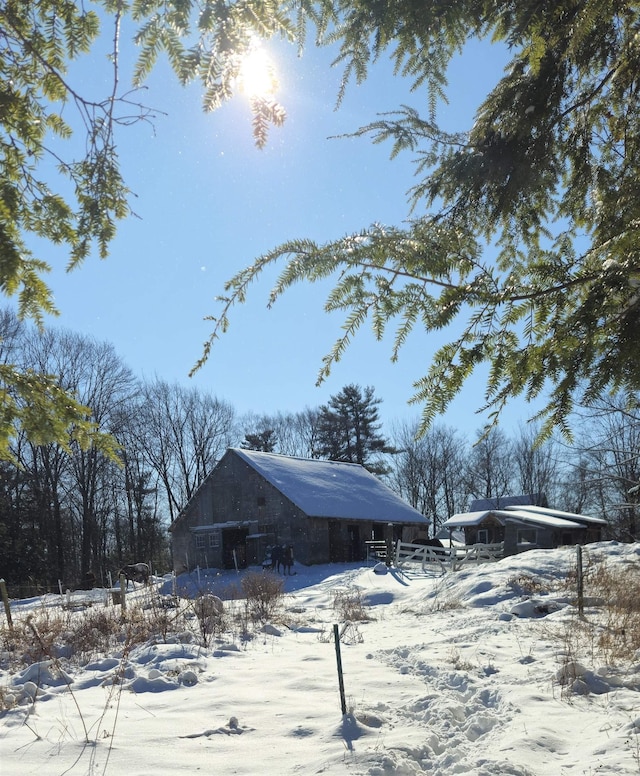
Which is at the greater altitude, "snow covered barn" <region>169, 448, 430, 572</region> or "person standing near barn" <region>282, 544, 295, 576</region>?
"snow covered barn" <region>169, 448, 430, 572</region>

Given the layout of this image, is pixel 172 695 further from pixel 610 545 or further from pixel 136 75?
pixel 610 545

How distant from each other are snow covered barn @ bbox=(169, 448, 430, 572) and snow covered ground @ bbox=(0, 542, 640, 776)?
17747 millimetres

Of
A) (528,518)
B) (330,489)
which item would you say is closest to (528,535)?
(528,518)

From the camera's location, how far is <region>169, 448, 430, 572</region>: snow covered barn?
2795cm

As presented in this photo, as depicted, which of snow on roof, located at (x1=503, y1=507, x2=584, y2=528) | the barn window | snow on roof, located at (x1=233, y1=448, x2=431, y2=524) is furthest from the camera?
the barn window

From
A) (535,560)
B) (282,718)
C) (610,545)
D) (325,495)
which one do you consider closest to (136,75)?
(282,718)

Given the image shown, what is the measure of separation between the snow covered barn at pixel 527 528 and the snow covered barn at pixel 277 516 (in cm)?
446

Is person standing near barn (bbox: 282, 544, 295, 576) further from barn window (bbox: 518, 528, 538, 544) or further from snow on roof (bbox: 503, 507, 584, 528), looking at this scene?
barn window (bbox: 518, 528, 538, 544)

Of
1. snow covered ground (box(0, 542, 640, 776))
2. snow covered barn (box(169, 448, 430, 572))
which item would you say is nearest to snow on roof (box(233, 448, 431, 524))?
→ snow covered barn (box(169, 448, 430, 572))

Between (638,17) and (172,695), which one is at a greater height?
(638,17)

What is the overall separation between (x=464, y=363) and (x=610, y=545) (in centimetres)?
1673

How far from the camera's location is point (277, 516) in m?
28.5

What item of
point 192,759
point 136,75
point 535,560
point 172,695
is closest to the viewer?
point 136,75

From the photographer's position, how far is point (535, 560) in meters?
15.4
